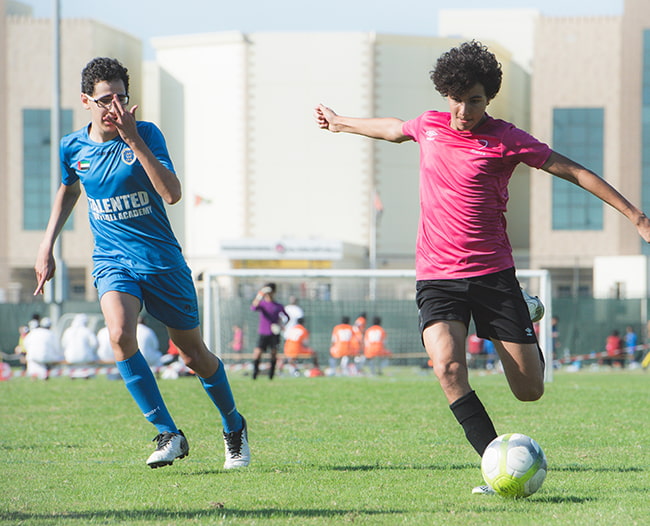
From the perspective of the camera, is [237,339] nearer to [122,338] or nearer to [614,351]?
[614,351]

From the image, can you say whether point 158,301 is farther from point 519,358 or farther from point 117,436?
point 117,436

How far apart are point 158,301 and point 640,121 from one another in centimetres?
5389

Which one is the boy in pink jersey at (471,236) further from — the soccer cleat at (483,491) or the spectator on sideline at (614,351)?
the spectator on sideline at (614,351)

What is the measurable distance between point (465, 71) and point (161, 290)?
7.35ft

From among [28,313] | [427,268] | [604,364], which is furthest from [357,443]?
[28,313]

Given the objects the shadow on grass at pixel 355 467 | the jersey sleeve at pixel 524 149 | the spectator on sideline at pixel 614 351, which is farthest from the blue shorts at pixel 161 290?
the spectator on sideline at pixel 614 351

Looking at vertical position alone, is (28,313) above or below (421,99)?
below

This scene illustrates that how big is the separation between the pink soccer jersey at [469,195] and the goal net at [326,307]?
16.1 metres

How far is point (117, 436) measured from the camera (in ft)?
29.7

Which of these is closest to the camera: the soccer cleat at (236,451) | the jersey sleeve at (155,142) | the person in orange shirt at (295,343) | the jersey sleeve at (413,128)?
the jersey sleeve at (413,128)

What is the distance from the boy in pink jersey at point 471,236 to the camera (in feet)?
18.5

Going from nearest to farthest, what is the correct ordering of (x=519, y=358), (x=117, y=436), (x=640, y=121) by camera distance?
(x=519, y=358), (x=117, y=436), (x=640, y=121)

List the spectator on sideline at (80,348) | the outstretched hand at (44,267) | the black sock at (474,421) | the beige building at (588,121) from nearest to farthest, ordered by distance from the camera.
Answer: the black sock at (474,421) → the outstretched hand at (44,267) → the spectator on sideline at (80,348) → the beige building at (588,121)

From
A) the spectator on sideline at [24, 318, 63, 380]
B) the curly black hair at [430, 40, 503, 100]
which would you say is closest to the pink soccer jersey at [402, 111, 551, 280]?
the curly black hair at [430, 40, 503, 100]
